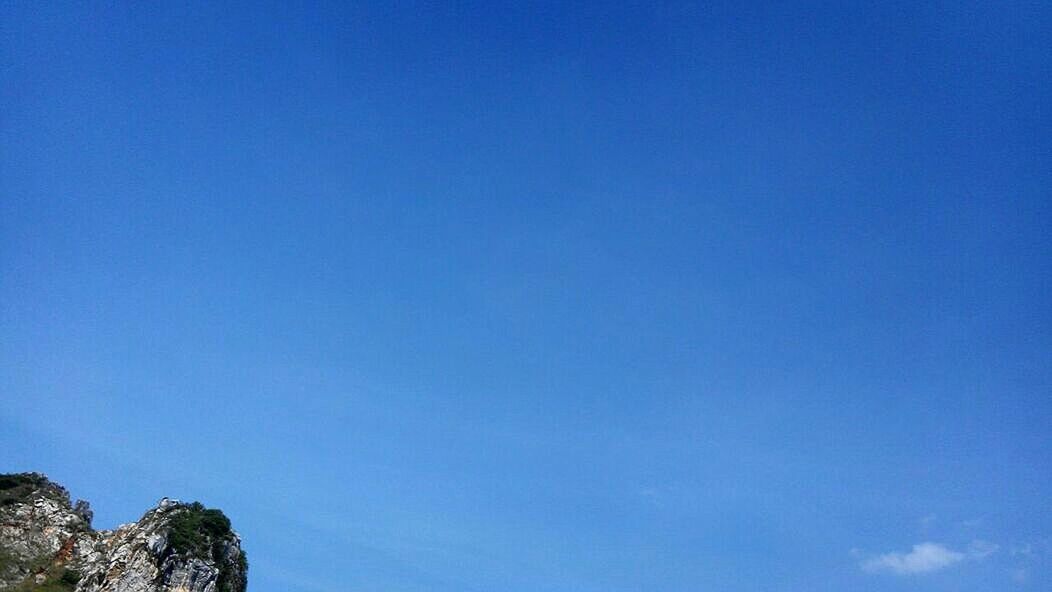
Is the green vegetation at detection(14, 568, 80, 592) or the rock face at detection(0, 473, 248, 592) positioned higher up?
the rock face at detection(0, 473, 248, 592)

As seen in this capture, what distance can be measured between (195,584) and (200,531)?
330 inches

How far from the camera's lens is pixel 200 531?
112625 mm

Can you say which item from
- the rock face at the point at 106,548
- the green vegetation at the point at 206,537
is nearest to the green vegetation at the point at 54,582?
the rock face at the point at 106,548

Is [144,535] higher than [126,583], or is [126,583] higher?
[144,535]

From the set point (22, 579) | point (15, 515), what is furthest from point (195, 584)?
point (15, 515)

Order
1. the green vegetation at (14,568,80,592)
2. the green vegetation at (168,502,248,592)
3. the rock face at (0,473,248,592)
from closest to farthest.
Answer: the green vegetation at (14,568,80,592) → the rock face at (0,473,248,592) → the green vegetation at (168,502,248,592)

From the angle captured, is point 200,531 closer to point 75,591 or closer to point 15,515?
point 75,591

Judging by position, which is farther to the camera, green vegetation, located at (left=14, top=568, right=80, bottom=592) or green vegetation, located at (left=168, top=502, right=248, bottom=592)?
green vegetation, located at (left=168, top=502, right=248, bottom=592)

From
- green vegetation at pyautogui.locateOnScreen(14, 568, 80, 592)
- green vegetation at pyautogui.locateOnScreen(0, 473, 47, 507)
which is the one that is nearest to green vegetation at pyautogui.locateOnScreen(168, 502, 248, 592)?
green vegetation at pyautogui.locateOnScreen(14, 568, 80, 592)

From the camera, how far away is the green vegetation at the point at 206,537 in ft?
355

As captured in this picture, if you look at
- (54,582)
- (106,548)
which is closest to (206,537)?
(106,548)

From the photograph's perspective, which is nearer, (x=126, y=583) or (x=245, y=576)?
(x=126, y=583)

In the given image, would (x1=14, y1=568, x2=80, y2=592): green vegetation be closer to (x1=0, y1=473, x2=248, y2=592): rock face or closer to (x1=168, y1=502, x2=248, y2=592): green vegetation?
(x1=0, y1=473, x2=248, y2=592): rock face

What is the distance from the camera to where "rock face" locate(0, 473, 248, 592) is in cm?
10169
